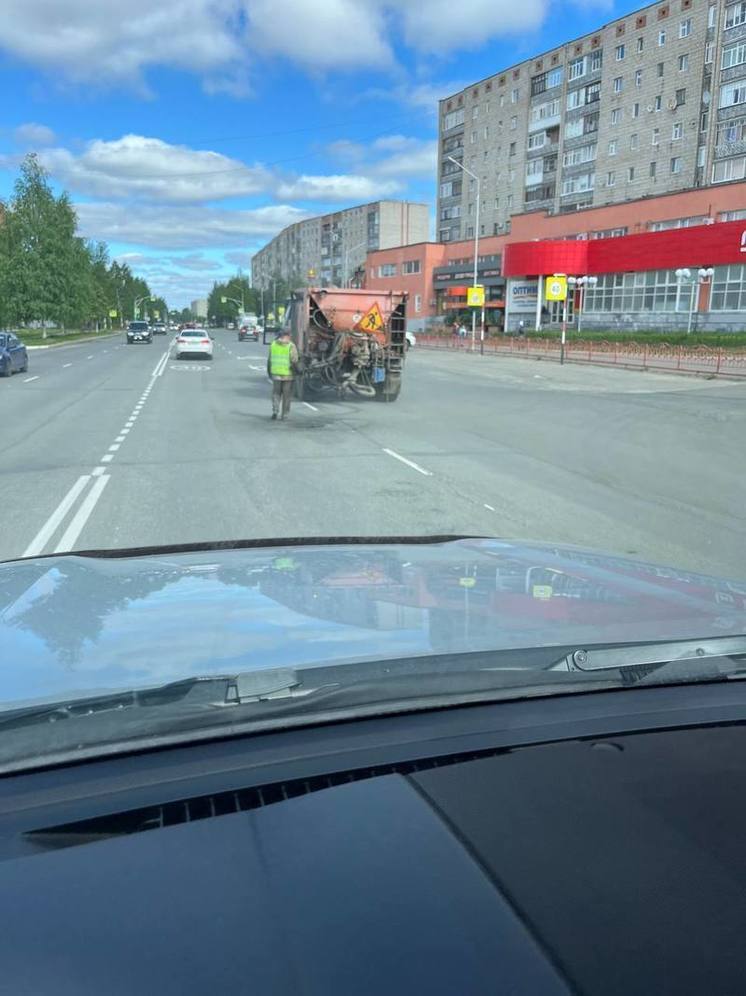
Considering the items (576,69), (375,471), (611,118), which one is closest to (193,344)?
(375,471)

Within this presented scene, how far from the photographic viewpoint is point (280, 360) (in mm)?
16672

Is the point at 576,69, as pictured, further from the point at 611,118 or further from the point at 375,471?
the point at 375,471

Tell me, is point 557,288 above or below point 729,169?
below

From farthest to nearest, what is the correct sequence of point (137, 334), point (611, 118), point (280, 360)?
1. point (611, 118)
2. point (137, 334)
3. point (280, 360)

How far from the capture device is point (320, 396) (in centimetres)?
2378

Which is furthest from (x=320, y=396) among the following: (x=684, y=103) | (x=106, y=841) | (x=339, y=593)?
(x=684, y=103)

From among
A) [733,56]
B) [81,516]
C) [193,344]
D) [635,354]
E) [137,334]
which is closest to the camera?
[81,516]

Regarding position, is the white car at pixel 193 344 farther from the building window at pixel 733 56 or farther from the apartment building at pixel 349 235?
the apartment building at pixel 349 235

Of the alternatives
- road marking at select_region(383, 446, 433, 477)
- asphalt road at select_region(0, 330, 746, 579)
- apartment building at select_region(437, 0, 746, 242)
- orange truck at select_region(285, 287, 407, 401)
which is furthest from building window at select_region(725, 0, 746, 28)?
road marking at select_region(383, 446, 433, 477)

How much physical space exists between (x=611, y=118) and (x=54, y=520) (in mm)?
75222

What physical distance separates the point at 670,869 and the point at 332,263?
14776cm

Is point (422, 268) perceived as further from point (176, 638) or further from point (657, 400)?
point (176, 638)

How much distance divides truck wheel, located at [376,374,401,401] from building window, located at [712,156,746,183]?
166ft

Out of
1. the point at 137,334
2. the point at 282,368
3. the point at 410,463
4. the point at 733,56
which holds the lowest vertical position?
the point at 137,334
